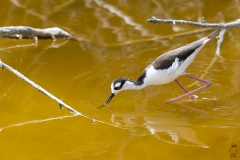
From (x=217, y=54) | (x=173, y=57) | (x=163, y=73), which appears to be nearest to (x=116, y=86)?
(x=163, y=73)

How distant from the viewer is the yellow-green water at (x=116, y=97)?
3.70 meters

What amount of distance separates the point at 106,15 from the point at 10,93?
2600 millimetres

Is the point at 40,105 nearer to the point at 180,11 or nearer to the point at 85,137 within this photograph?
the point at 85,137

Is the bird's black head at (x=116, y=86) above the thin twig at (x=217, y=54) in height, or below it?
below

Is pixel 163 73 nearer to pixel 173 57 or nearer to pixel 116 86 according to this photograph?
pixel 173 57

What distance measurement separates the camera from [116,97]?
4562 mm

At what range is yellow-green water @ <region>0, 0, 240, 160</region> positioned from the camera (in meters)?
3.70

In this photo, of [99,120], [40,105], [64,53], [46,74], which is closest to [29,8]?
[64,53]

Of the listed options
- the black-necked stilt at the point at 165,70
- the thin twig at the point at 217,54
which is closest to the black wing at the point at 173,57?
the black-necked stilt at the point at 165,70

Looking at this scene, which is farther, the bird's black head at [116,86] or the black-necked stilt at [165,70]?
the black-necked stilt at [165,70]

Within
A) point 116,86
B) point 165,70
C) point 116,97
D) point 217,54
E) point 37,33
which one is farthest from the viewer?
point 37,33

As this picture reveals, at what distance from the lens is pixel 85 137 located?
3840mm

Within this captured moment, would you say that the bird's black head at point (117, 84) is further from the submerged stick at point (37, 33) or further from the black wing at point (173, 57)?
the submerged stick at point (37, 33)

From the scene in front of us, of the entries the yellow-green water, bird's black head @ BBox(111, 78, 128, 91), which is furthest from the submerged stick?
bird's black head @ BBox(111, 78, 128, 91)
